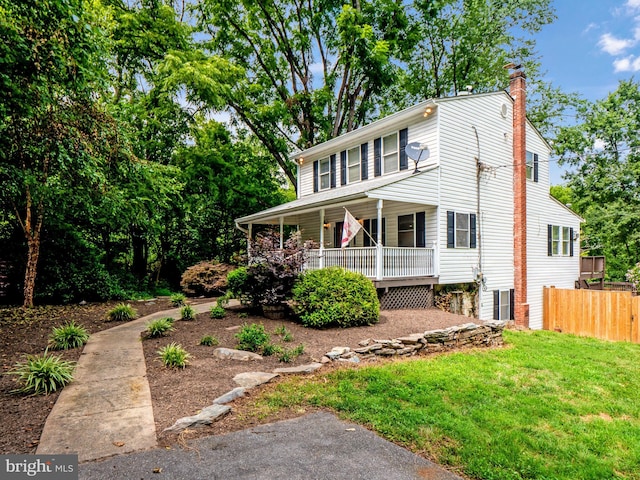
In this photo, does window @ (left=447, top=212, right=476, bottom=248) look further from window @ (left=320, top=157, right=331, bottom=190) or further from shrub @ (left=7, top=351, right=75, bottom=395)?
shrub @ (left=7, top=351, right=75, bottom=395)

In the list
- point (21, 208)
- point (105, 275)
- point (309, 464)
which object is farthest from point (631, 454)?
point (21, 208)

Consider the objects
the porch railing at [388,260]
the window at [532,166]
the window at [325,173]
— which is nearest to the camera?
the porch railing at [388,260]

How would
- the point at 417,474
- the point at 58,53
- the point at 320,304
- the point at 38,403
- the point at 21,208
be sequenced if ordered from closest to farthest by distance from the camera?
1. the point at 417,474
2. the point at 38,403
3. the point at 58,53
4. the point at 320,304
5. the point at 21,208

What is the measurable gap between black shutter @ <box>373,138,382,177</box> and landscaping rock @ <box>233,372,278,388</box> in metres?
10.3

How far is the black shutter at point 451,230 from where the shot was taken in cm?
1219

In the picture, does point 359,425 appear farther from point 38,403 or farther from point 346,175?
point 346,175

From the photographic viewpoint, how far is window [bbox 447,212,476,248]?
40.2ft

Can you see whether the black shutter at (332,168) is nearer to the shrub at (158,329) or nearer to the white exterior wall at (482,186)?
the white exterior wall at (482,186)

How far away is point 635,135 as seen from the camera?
20422 mm

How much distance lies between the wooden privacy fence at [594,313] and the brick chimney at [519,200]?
136cm

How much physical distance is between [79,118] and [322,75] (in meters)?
18.5

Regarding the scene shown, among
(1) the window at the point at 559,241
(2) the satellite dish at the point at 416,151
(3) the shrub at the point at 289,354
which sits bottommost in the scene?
(3) the shrub at the point at 289,354

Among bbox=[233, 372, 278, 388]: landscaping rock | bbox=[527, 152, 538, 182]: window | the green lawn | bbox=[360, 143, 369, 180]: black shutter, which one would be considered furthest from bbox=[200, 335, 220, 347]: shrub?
bbox=[527, 152, 538, 182]: window

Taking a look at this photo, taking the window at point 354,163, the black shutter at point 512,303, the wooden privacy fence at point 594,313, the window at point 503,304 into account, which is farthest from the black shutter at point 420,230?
the wooden privacy fence at point 594,313
